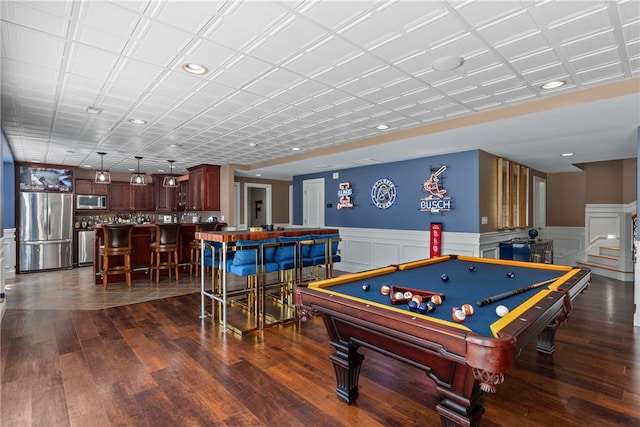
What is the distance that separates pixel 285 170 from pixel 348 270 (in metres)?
2.90

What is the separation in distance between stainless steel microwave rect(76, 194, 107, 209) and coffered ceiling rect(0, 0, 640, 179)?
3592 millimetres

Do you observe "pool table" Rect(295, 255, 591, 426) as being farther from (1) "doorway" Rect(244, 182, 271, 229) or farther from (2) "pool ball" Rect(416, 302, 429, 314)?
(1) "doorway" Rect(244, 182, 271, 229)

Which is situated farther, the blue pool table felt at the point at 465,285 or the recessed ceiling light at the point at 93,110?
the recessed ceiling light at the point at 93,110

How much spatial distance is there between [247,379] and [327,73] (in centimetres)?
264

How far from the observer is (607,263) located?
6734mm

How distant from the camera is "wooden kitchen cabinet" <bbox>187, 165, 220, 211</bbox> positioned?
24.7 feet

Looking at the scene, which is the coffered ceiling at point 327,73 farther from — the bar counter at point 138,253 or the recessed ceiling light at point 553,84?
the bar counter at point 138,253

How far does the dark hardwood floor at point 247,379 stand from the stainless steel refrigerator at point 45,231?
3.95m

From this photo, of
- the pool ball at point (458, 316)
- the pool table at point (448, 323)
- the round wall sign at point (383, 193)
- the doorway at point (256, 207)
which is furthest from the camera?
the doorway at point (256, 207)

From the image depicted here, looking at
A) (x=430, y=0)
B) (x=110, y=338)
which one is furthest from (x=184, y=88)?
(x=110, y=338)

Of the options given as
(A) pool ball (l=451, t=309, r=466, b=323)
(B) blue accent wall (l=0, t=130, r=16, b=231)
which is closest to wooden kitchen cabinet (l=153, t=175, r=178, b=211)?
(B) blue accent wall (l=0, t=130, r=16, b=231)

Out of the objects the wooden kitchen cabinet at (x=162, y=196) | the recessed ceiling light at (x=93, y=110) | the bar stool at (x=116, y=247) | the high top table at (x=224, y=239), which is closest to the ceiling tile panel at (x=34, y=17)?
the recessed ceiling light at (x=93, y=110)

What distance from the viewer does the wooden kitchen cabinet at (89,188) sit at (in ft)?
27.0

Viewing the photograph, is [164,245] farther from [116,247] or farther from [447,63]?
[447,63]
